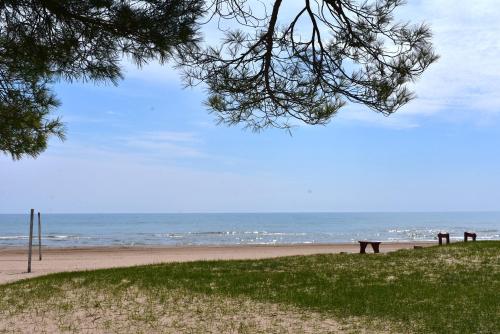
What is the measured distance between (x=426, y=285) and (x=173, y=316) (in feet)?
14.7

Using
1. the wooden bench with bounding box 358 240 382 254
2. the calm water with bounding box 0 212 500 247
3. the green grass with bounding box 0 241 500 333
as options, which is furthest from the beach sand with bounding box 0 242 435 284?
the calm water with bounding box 0 212 500 247

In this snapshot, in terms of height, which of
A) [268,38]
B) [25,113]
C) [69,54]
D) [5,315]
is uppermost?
[268,38]

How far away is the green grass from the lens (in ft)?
23.5

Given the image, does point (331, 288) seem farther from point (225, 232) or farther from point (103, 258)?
point (225, 232)

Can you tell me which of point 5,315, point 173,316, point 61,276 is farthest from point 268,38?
point 61,276

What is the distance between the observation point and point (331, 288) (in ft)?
29.8

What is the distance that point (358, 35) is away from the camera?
670 centimetres

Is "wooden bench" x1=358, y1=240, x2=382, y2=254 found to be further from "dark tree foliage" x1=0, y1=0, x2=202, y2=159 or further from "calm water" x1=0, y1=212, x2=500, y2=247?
"calm water" x1=0, y1=212, x2=500, y2=247

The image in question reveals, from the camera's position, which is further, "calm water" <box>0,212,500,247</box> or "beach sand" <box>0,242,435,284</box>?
"calm water" <box>0,212,500,247</box>

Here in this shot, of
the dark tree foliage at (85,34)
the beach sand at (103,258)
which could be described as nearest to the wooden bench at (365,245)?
the beach sand at (103,258)

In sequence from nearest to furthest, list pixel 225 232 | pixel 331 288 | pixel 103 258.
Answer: pixel 331 288 → pixel 103 258 → pixel 225 232

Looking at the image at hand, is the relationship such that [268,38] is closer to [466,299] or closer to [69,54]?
[69,54]

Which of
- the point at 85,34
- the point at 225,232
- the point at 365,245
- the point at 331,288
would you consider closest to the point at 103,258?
the point at 365,245

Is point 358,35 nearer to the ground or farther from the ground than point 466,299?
farther from the ground
